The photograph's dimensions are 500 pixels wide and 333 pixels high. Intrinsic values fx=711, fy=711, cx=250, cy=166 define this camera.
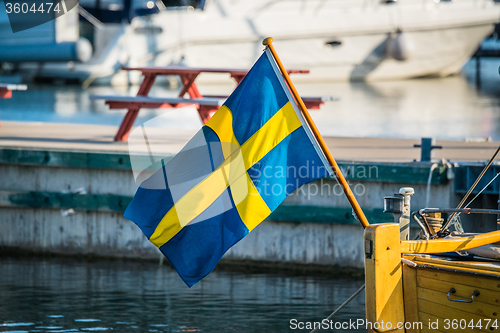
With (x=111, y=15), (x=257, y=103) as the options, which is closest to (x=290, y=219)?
(x=257, y=103)

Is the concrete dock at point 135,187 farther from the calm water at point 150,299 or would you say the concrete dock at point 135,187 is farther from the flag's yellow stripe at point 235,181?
the flag's yellow stripe at point 235,181

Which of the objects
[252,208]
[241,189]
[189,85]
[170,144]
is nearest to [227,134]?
[241,189]

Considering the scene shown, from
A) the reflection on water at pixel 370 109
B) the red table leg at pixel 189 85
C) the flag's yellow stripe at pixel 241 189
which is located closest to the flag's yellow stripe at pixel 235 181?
the flag's yellow stripe at pixel 241 189

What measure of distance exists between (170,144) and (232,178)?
5.14m

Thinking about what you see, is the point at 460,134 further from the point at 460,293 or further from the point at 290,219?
the point at 460,293

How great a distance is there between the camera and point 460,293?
4.60 m

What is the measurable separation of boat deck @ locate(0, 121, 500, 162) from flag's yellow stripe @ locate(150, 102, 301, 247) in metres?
3.59

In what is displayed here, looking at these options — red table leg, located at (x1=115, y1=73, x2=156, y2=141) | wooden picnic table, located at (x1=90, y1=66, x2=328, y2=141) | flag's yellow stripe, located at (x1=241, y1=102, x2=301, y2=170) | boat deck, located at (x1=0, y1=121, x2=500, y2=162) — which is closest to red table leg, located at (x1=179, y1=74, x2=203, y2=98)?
wooden picnic table, located at (x1=90, y1=66, x2=328, y2=141)

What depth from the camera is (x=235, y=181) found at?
4.98 m

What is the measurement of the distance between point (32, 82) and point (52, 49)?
2.43 meters

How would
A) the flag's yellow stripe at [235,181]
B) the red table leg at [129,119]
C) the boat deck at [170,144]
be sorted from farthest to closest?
the red table leg at [129,119] < the boat deck at [170,144] < the flag's yellow stripe at [235,181]

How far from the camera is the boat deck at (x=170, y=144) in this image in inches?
362

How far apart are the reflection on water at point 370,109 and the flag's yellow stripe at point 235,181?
8690 millimetres

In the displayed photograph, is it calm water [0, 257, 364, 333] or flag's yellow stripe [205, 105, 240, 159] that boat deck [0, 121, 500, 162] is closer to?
calm water [0, 257, 364, 333]
